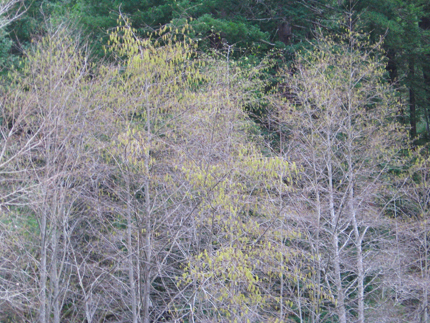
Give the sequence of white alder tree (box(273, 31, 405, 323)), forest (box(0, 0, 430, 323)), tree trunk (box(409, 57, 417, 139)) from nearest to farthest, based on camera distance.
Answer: forest (box(0, 0, 430, 323)) → white alder tree (box(273, 31, 405, 323)) → tree trunk (box(409, 57, 417, 139))

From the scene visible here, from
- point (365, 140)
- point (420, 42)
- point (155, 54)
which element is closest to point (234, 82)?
point (155, 54)

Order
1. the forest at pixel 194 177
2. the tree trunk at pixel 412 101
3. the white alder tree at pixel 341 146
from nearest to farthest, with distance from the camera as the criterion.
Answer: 1. the forest at pixel 194 177
2. the white alder tree at pixel 341 146
3. the tree trunk at pixel 412 101

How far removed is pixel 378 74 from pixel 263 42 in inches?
161

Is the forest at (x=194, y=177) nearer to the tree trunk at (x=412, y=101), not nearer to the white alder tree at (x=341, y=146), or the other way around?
the white alder tree at (x=341, y=146)

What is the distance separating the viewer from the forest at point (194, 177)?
736 cm

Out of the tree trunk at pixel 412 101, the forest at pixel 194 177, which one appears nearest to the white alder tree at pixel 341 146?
the forest at pixel 194 177

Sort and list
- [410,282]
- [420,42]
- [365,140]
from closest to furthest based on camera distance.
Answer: [410,282], [365,140], [420,42]

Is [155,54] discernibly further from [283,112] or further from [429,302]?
[429,302]

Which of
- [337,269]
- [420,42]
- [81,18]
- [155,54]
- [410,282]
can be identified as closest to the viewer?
[155,54]

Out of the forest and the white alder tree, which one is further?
the white alder tree

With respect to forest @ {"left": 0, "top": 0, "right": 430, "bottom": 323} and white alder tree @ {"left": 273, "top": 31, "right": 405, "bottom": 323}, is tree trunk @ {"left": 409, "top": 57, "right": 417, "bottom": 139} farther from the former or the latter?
white alder tree @ {"left": 273, "top": 31, "right": 405, "bottom": 323}

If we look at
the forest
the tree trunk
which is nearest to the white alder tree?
the forest

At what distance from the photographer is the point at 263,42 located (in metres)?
14.0

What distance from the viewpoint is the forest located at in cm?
736
